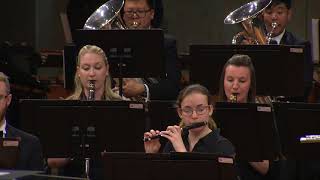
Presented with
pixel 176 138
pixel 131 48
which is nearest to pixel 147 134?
pixel 176 138

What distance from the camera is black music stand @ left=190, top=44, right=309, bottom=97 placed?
562 cm

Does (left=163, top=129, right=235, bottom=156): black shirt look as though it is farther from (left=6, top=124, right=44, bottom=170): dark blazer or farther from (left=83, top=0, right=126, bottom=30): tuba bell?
(left=83, top=0, right=126, bottom=30): tuba bell

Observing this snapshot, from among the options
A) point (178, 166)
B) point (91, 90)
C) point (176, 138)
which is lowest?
point (178, 166)

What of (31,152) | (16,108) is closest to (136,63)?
(31,152)

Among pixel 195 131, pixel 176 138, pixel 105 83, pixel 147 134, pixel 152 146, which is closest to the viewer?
pixel 176 138

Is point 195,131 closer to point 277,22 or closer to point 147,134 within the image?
point 147,134

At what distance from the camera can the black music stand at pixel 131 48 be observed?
5562mm

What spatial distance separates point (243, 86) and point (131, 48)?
89 centimetres

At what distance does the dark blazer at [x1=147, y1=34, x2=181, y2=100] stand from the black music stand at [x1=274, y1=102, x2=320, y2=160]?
3.97 feet

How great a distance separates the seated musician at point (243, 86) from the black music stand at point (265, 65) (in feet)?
0.90

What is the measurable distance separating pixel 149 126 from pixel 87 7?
464 cm

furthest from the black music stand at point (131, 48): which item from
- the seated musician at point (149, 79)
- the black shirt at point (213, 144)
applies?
the black shirt at point (213, 144)

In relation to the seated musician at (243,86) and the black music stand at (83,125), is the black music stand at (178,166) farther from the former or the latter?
the seated musician at (243,86)

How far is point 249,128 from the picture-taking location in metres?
4.95
